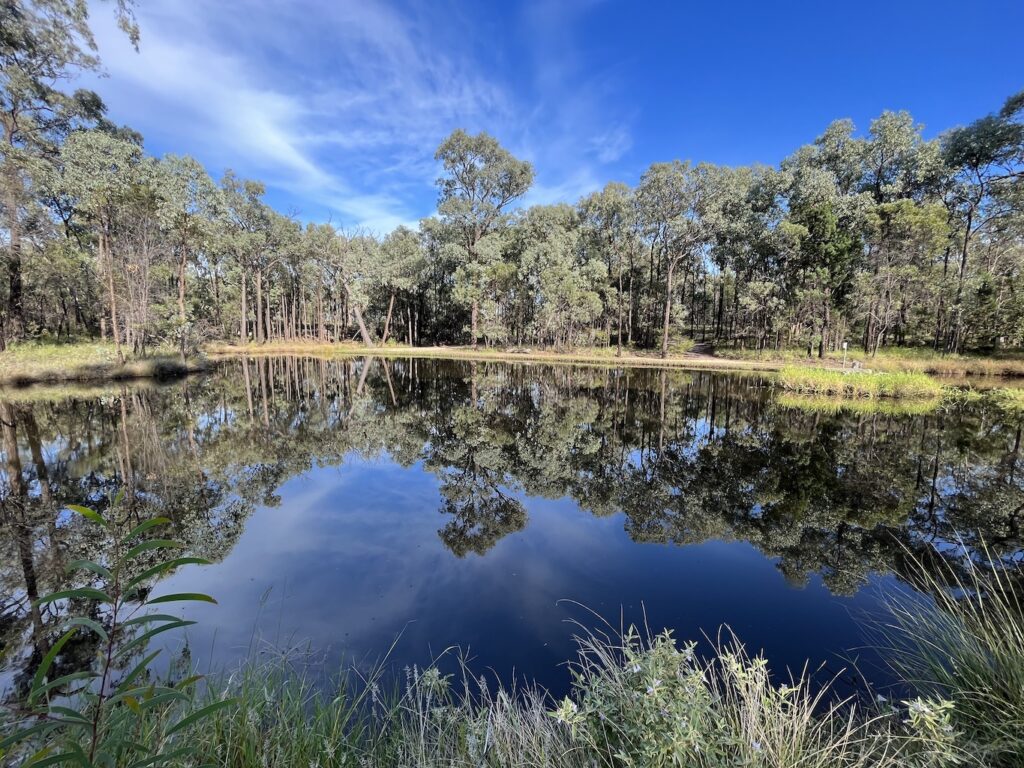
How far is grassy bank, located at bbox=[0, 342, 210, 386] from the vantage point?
59.3 ft

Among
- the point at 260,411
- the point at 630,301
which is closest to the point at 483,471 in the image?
the point at 260,411

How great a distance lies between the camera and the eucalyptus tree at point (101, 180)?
20.3m

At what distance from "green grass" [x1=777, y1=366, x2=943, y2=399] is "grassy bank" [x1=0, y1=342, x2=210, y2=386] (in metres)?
31.5

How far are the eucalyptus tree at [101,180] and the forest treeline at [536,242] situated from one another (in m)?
0.09

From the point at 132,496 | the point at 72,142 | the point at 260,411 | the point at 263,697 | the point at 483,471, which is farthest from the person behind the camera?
the point at 72,142

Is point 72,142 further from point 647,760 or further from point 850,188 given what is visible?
point 850,188

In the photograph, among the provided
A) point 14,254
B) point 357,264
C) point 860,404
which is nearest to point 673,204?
point 860,404

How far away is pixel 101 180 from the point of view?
67.5ft

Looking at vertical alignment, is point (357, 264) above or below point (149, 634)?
above

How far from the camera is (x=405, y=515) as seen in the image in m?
7.51

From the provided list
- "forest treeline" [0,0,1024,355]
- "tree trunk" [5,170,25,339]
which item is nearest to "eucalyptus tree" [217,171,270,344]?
"forest treeline" [0,0,1024,355]

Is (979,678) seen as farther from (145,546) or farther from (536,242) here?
(536,242)

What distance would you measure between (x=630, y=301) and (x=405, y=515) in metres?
39.6

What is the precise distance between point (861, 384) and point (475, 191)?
35.3 metres
